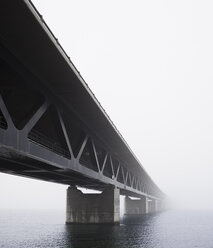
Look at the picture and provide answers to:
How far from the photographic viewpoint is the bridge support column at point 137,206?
9506 cm

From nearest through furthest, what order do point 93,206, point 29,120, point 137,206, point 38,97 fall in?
point 29,120 < point 38,97 < point 93,206 < point 137,206

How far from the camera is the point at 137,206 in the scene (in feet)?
317

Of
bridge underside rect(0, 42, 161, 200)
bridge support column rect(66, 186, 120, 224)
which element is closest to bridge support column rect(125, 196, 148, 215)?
bridge support column rect(66, 186, 120, 224)

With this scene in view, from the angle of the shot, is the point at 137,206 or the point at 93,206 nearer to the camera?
the point at 93,206

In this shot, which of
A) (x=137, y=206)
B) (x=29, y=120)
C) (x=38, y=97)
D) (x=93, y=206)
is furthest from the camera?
(x=137, y=206)

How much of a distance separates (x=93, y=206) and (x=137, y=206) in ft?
178

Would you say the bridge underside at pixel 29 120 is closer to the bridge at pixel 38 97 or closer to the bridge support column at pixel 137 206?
the bridge at pixel 38 97

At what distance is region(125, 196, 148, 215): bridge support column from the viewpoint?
95062 millimetres

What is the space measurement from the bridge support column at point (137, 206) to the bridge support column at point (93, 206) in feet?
167

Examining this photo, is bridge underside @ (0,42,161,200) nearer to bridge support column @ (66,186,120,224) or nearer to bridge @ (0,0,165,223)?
bridge @ (0,0,165,223)

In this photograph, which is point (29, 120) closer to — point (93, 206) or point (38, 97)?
point (38, 97)

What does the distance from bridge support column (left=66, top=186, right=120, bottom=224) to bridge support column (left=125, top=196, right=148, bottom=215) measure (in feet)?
167

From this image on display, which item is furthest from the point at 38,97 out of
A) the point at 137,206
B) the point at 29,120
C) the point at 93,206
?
the point at 137,206

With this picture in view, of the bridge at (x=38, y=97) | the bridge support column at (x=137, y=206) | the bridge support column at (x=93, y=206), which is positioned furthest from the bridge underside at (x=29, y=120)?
the bridge support column at (x=137, y=206)
